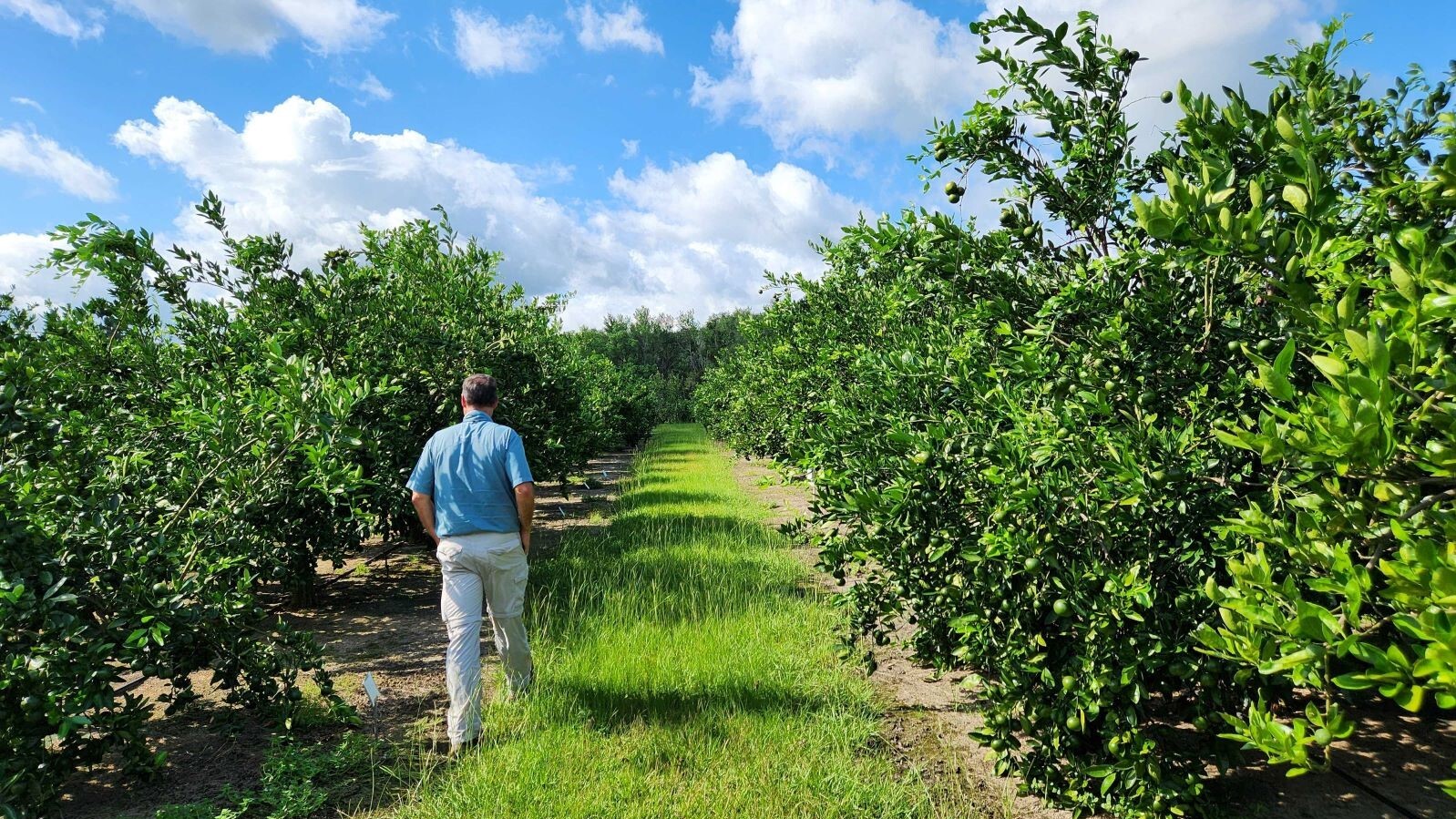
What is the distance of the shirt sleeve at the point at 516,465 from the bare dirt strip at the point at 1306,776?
2483 mm

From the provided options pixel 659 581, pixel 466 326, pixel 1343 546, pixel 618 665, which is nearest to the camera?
pixel 1343 546

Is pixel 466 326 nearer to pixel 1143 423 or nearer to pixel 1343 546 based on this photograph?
pixel 1143 423

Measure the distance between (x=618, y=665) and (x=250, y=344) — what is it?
4369 millimetres

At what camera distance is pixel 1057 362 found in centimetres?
317

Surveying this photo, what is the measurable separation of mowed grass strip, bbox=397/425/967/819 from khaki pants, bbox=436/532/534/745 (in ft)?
0.63

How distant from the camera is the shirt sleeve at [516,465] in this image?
416 cm

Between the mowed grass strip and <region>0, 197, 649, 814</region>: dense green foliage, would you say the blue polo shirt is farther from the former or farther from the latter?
the mowed grass strip

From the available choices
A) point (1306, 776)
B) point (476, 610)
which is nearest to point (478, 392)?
point (476, 610)

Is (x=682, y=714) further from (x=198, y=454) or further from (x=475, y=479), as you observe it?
(x=198, y=454)

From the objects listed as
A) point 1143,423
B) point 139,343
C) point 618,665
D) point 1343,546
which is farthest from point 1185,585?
point 139,343

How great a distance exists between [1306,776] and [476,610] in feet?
13.4

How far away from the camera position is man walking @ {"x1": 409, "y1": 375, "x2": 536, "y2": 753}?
13.5 ft

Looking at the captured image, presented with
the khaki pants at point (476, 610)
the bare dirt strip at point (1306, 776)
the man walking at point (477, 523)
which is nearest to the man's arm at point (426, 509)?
the man walking at point (477, 523)

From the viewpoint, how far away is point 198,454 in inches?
188
